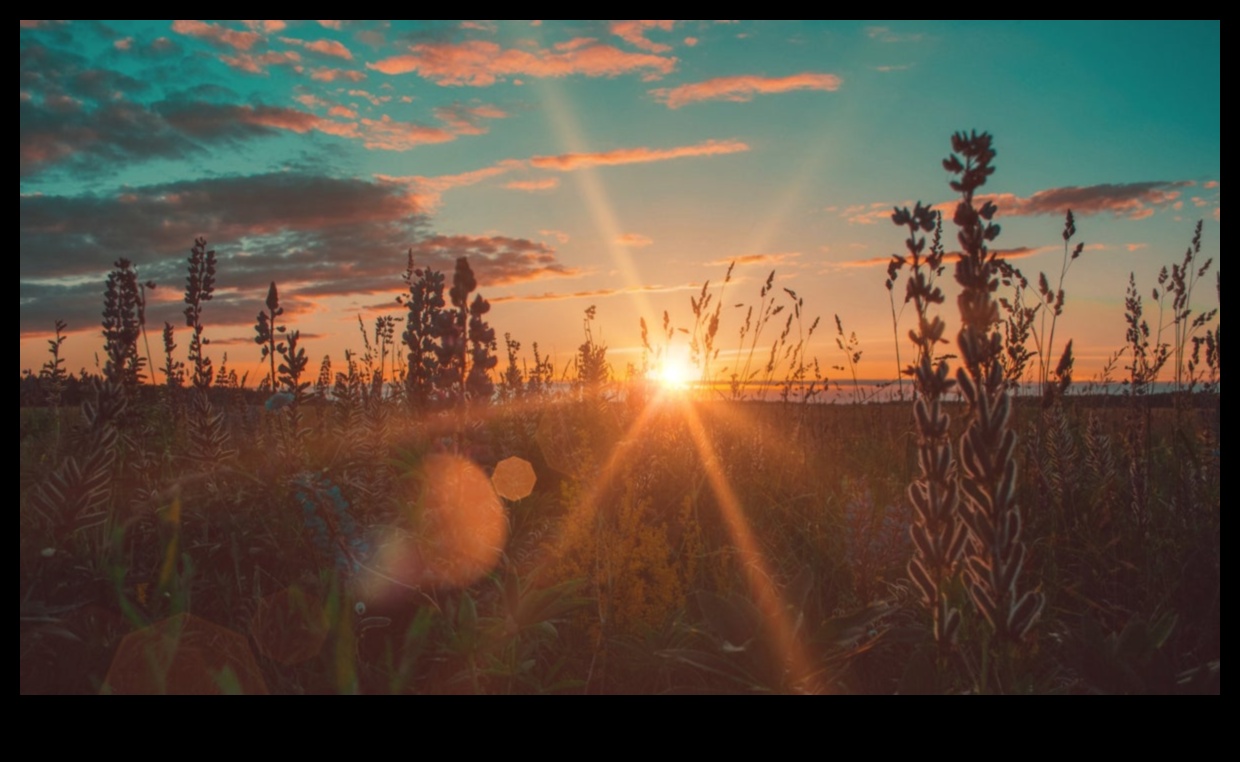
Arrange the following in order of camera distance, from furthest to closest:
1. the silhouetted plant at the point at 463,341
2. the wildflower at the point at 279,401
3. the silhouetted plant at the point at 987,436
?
1. the wildflower at the point at 279,401
2. the silhouetted plant at the point at 463,341
3. the silhouetted plant at the point at 987,436

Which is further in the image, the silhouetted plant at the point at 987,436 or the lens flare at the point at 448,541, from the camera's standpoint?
the lens flare at the point at 448,541

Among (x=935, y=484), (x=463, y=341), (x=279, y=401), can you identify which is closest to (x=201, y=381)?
(x=279, y=401)

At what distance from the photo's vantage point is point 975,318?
2.04 metres

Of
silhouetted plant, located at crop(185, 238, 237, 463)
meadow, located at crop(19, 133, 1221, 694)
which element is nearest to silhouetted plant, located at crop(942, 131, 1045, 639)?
meadow, located at crop(19, 133, 1221, 694)

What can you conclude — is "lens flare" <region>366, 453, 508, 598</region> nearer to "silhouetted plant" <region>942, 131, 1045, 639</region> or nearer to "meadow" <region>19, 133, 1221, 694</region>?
"meadow" <region>19, 133, 1221, 694</region>

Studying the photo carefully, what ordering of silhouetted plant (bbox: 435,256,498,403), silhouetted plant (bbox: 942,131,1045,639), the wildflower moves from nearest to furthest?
silhouetted plant (bbox: 942,131,1045,639) < silhouetted plant (bbox: 435,256,498,403) < the wildflower

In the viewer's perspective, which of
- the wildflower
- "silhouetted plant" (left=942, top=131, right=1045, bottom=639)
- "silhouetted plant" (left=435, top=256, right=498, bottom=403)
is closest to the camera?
"silhouetted plant" (left=942, top=131, right=1045, bottom=639)

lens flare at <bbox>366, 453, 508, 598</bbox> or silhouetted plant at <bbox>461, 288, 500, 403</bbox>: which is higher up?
silhouetted plant at <bbox>461, 288, 500, 403</bbox>

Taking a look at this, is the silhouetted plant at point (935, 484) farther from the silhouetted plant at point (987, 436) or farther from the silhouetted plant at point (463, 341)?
the silhouetted plant at point (463, 341)

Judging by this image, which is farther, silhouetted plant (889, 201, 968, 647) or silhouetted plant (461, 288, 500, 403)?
silhouetted plant (461, 288, 500, 403)

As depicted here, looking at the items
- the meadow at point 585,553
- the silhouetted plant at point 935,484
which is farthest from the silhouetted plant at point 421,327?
the silhouetted plant at point 935,484

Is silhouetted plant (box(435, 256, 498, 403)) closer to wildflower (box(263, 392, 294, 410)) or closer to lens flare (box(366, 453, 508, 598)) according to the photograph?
lens flare (box(366, 453, 508, 598))
